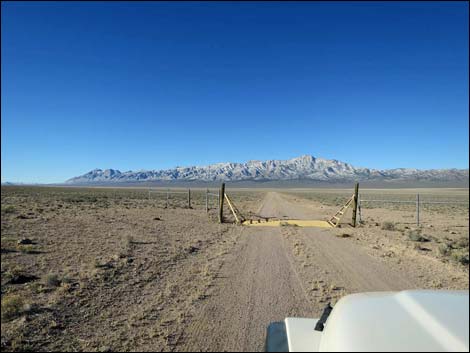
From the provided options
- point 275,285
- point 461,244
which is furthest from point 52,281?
point 461,244

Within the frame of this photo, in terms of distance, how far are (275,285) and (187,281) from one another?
5.85 feet

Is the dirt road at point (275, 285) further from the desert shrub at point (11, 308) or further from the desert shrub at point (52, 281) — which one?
the desert shrub at point (52, 281)

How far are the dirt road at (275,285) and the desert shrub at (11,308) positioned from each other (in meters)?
2.78

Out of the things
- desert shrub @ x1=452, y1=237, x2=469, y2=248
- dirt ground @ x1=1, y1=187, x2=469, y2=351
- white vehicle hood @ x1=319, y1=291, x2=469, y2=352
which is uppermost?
white vehicle hood @ x1=319, y1=291, x2=469, y2=352

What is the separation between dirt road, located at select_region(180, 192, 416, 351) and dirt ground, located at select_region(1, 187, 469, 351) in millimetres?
20

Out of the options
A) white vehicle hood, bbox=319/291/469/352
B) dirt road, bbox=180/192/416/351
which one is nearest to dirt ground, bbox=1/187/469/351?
dirt road, bbox=180/192/416/351

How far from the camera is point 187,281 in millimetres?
7328

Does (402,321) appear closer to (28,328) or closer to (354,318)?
(354,318)

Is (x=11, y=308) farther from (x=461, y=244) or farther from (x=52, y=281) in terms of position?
(x=461, y=244)

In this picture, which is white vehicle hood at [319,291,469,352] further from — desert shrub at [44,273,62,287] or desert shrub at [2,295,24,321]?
desert shrub at [44,273,62,287]

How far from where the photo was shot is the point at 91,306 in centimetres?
593

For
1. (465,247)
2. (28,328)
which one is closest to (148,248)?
(28,328)

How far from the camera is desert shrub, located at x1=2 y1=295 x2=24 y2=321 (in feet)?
17.8

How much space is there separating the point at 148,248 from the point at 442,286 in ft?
26.2
